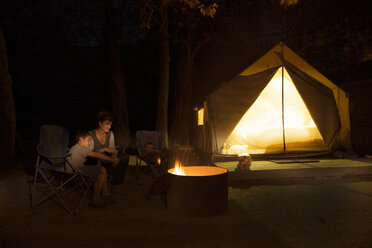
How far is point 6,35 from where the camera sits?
1144 cm

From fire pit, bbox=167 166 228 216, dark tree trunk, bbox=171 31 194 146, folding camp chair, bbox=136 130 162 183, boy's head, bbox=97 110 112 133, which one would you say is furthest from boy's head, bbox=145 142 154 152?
dark tree trunk, bbox=171 31 194 146

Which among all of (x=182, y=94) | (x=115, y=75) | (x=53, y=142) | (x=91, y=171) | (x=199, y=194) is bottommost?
(x=199, y=194)

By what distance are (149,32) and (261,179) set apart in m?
8.16

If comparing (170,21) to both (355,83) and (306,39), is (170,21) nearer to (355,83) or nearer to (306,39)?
(306,39)

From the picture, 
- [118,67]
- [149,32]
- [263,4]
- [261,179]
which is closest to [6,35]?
[149,32]

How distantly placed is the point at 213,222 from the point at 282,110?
3353mm

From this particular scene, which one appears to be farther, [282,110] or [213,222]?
[282,110]

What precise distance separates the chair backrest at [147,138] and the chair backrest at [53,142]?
1.68 m

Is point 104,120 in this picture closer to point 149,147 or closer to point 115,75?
point 149,147

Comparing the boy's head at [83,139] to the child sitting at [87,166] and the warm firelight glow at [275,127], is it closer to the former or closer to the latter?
the child sitting at [87,166]

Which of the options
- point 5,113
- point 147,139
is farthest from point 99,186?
point 5,113

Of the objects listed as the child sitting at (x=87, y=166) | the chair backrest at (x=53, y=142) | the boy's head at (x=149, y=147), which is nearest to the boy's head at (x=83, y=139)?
the child sitting at (x=87, y=166)

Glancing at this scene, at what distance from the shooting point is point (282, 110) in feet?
18.1

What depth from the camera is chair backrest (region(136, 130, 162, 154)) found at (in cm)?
504
